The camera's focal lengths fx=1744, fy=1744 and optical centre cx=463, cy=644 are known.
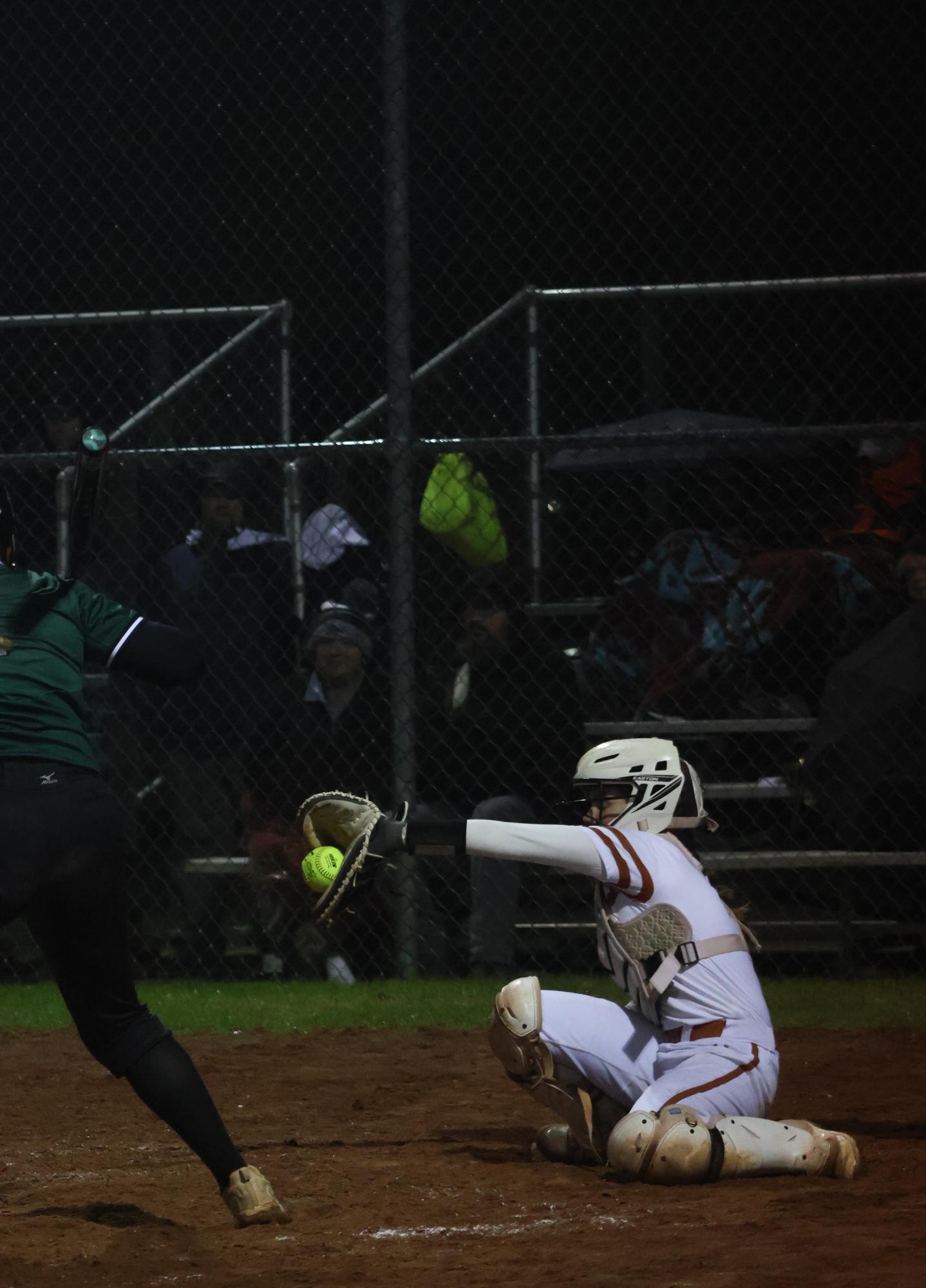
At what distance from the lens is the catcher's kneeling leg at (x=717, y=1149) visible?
411cm

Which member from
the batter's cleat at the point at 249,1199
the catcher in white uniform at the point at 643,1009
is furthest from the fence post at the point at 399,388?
the batter's cleat at the point at 249,1199

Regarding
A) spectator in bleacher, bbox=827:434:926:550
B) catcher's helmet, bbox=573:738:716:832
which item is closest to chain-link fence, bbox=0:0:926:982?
spectator in bleacher, bbox=827:434:926:550

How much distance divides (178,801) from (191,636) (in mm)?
4028

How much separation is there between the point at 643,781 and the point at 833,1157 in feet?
3.41

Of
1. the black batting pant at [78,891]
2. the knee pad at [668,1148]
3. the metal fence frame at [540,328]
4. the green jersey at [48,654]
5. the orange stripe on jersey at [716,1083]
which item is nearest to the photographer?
the black batting pant at [78,891]

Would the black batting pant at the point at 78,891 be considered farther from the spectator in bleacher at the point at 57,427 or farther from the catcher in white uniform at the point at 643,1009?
the spectator in bleacher at the point at 57,427

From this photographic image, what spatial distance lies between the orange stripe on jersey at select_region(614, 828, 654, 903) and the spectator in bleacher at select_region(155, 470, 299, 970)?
11.9 feet

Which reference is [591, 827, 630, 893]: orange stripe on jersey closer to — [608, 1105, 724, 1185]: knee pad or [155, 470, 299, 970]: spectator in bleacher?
[608, 1105, 724, 1185]: knee pad

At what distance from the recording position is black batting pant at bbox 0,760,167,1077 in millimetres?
3648

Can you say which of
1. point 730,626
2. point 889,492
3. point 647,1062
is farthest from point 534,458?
point 647,1062

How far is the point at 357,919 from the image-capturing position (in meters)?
7.67

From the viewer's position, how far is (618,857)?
14.0 ft

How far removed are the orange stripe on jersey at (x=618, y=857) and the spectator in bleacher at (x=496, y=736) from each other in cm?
303

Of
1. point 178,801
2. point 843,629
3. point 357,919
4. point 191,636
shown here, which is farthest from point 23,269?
point 191,636
